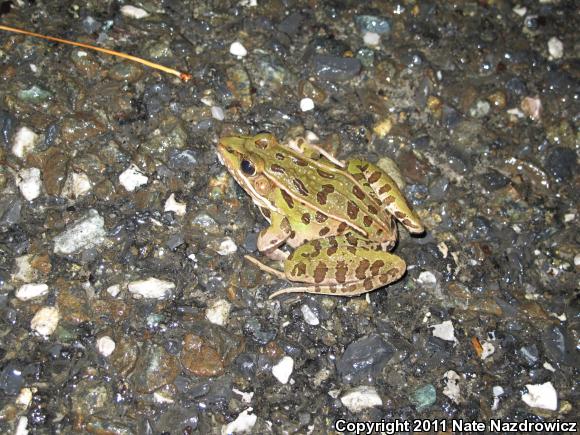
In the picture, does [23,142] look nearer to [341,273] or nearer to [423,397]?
[341,273]

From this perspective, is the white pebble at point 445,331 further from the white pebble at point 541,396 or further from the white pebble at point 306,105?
the white pebble at point 306,105

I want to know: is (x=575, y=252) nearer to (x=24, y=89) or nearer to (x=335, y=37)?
(x=335, y=37)

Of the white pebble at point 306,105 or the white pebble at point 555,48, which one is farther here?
the white pebble at point 555,48

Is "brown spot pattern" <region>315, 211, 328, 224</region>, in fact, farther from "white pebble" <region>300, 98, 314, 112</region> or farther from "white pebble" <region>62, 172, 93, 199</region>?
"white pebble" <region>62, 172, 93, 199</region>

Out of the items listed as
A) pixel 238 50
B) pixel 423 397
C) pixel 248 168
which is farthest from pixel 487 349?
pixel 238 50

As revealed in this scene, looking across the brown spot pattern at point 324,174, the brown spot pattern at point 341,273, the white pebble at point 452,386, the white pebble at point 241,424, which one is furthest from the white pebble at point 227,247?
the white pebble at point 452,386

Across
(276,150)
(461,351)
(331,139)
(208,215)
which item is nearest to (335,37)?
(331,139)
